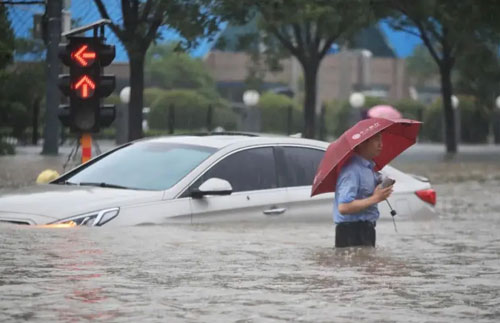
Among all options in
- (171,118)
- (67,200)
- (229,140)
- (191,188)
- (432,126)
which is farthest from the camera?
(432,126)

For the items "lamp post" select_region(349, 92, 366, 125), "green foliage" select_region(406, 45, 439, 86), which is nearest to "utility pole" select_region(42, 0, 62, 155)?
"lamp post" select_region(349, 92, 366, 125)

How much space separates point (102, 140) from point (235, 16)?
931 inches

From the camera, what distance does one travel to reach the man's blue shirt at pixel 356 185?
11.1 meters

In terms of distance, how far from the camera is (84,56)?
1892cm

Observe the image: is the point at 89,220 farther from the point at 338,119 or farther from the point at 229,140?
the point at 338,119

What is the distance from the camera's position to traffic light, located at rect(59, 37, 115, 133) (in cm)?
1889

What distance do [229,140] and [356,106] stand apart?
44.2m

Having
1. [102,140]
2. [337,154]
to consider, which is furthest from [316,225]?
[102,140]

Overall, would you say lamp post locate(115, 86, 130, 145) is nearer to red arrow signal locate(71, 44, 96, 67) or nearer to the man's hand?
red arrow signal locate(71, 44, 96, 67)

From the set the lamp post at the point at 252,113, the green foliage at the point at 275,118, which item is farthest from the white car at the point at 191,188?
the green foliage at the point at 275,118

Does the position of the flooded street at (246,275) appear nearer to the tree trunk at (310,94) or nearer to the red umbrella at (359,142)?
the red umbrella at (359,142)

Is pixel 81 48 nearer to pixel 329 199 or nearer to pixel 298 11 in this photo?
pixel 329 199

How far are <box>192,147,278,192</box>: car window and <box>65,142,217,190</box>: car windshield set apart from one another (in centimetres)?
19

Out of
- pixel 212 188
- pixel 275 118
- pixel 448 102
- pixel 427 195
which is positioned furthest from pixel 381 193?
pixel 275 118
